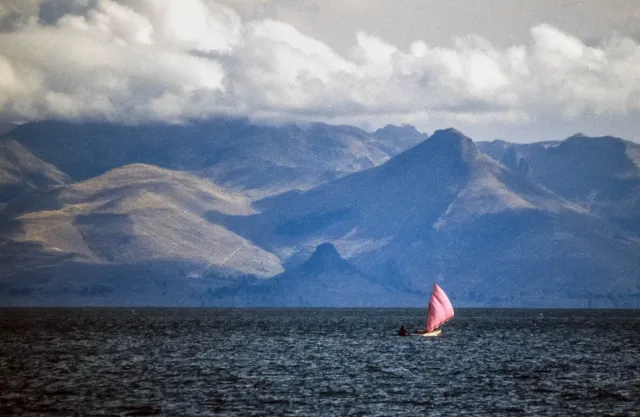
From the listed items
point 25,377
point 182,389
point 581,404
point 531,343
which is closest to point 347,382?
point 182,389

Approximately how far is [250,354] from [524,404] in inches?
2712

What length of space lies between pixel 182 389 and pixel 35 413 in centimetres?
2097

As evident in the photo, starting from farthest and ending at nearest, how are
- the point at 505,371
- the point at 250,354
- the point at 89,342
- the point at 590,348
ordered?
the point at 89,342 < the point at 590,348 < the point at 250,354 < the point at 505,371

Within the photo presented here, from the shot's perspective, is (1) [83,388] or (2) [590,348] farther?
(2) [590,348]

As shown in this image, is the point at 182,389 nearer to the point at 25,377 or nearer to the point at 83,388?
the point at 83,388

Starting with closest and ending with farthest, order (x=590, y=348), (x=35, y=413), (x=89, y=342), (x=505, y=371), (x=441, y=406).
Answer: (x=35, y=413) < (x=441, y=406) < (x=505, y=371) < (x=590, y=348) < (x=89, y=342)

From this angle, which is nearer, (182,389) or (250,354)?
(182,389)

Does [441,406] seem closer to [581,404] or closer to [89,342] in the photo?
[581,404]

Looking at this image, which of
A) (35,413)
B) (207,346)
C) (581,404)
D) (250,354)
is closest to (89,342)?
(207,346)

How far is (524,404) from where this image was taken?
97500mm

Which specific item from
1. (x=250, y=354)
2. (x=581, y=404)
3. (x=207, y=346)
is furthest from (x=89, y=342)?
(x=581, y=404)

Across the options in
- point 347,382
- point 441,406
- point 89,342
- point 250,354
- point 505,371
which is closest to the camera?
point 441,406

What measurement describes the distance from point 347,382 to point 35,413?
38.4m

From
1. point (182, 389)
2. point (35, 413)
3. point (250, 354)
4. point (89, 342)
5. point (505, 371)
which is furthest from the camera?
point (89, 342)
